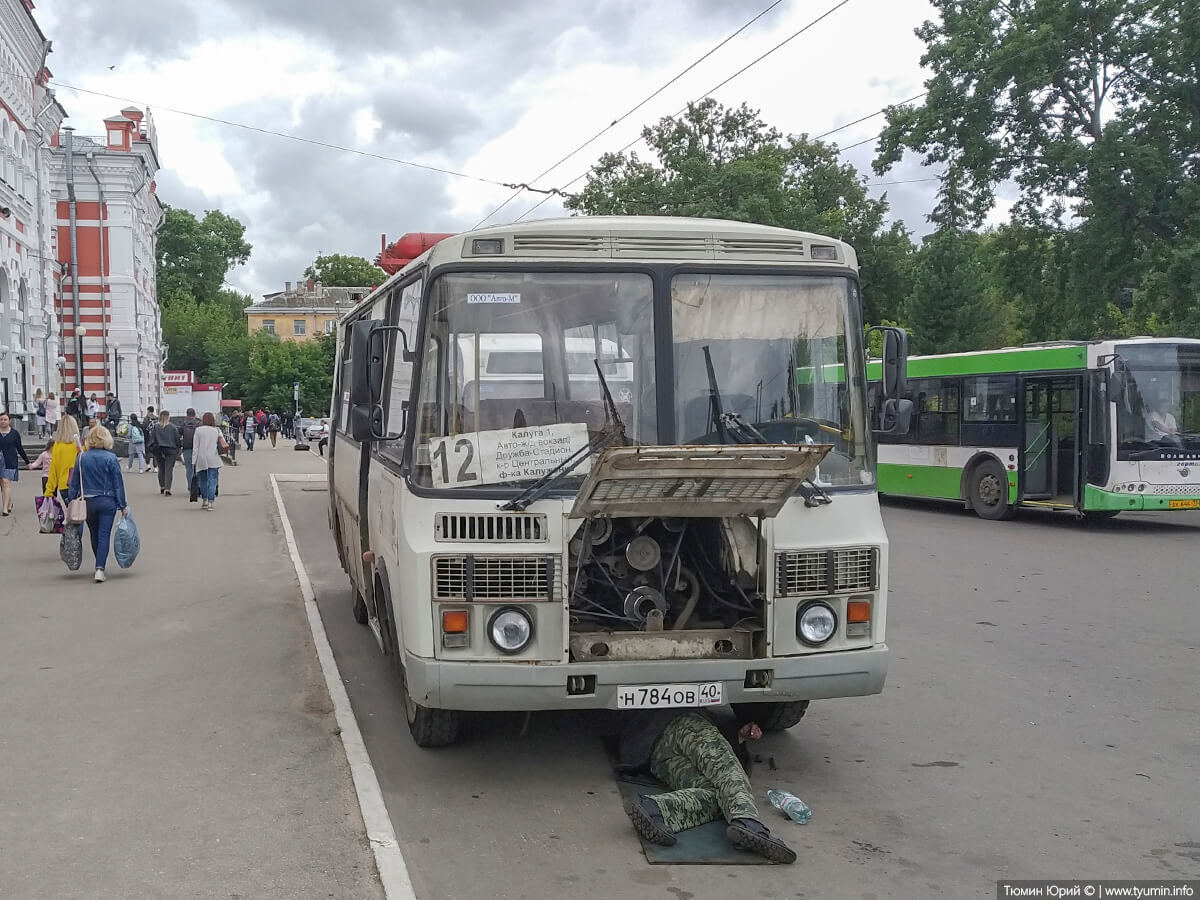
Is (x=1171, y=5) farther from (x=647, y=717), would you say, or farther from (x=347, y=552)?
(x=647, y=717)

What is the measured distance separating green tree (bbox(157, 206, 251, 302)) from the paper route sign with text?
98.4m

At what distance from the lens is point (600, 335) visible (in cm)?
566

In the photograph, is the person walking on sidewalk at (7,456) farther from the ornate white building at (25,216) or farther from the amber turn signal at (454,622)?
the ornate white building at (25,216)

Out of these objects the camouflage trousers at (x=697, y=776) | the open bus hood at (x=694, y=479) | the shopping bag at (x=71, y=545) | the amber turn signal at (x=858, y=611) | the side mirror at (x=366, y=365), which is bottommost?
the camouflage trousers at (x=697, y=776)

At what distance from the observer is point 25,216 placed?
38.4 metres

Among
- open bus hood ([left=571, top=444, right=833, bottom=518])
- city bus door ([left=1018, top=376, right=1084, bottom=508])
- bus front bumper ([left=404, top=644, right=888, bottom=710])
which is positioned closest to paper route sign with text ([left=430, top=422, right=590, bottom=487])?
open bus hood ([left=571, top=444, right=833, bottom=518])

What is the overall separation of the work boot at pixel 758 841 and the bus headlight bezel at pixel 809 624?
109 centimetres

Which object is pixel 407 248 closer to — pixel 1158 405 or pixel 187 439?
pixel 1158 405

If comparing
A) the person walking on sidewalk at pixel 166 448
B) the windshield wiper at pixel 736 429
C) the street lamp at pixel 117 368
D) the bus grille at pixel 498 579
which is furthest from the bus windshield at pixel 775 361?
the street lamp at pixel 117 368

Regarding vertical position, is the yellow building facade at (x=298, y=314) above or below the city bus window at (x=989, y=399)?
above

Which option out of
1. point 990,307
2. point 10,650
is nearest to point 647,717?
point 10,650

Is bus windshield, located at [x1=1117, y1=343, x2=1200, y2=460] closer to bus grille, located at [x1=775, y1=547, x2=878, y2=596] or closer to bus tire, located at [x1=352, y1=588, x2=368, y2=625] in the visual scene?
bus tire, located at [x1=352, y1=588, x2=368, y2=625]

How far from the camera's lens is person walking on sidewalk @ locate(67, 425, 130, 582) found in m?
11.7

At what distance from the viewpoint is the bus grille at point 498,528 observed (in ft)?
17.6
